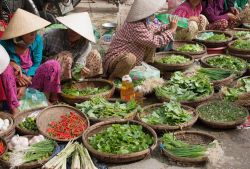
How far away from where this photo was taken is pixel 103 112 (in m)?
4.39

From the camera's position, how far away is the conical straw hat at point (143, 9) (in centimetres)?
516

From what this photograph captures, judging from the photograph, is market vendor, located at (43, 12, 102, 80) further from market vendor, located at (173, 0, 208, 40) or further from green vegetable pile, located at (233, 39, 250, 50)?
green vegetable pile, located at (233, 39, 250, 50)

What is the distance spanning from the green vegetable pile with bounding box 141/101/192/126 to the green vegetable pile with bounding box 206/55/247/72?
5.11ft

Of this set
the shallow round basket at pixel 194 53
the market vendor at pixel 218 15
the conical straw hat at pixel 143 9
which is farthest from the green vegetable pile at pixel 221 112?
the market vendor at pixel 218 15

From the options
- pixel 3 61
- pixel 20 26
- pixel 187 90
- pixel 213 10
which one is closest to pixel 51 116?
pixel 3 61

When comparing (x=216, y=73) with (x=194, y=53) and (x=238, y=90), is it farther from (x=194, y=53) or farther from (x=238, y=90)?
(x=194, y=53)

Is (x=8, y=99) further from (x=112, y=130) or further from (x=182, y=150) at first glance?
(x=182, y=150)

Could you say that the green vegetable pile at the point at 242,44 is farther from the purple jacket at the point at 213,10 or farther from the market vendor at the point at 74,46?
the market vendor at the point at 74,46

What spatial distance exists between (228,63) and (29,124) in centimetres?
296

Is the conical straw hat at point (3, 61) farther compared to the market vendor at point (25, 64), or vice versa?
the market vendor at point (25, 64)

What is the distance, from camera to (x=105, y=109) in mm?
4438

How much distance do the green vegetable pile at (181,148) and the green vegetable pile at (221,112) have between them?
717mm

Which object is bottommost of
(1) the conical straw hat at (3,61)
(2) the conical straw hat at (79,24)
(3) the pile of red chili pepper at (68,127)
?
(3) the pile of red chili pepper at (68,127)

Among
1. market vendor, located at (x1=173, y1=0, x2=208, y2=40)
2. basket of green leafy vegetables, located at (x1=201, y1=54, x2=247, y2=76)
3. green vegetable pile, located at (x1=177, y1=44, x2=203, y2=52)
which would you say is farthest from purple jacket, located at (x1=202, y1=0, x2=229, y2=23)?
basket of green leafy vegetables, located at (x1=201, y1=54, x2=247, y2=76)
